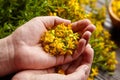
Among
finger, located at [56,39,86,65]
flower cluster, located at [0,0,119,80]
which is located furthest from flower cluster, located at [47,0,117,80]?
finger, located at [56,39,86,65]

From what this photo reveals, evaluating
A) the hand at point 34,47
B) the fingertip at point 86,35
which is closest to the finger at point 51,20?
the hand at point 34,47

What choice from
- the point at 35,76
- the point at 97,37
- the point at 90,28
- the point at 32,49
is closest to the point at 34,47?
the point at 32,49

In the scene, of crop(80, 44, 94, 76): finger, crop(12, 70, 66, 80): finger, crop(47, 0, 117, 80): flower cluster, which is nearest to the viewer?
crop(12, 70, 66, 80): finger

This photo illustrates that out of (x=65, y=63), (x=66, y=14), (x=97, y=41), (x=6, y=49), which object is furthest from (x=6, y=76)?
(x=97, y=41)

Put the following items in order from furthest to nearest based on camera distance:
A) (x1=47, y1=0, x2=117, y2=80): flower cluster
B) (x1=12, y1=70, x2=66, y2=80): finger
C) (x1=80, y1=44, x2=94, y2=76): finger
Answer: (x1=47, y1=0, x2=117, y2=80): flower cluster
(x1=80, y1=44, x2=94, y2=76): finger
(x1=12, y1=70, x2=66, y2=80): finger

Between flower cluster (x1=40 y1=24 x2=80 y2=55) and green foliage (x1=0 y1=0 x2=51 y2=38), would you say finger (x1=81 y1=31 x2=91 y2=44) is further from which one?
green foliage (x1=0 y1=0 x2=51 y2=38)

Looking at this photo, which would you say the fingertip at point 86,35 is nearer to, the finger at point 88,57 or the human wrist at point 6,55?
the finger at point 88,57
